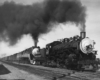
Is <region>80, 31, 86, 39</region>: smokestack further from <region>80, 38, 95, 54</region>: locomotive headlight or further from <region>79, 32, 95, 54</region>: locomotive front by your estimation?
<region>80, 38, 95, 54</region>: locomotive headlight

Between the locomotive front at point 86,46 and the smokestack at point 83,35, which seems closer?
the locomotive front at point 86,46

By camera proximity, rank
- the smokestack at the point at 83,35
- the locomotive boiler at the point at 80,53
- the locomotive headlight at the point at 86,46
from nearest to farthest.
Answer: the locomotive boiler at the point at 80,53 < the locomotive headlight at the point at 86,46 < the smokestack at the point at 83,35

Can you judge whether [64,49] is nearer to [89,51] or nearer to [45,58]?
[89,51]

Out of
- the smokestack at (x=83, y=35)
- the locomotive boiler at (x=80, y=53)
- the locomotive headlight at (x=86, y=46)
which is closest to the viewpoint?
the locomotive boiler at (x=80, y=53)

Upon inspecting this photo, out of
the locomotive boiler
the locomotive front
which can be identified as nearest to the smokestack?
the locomotive boiler

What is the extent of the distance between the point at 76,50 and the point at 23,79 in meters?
6.81

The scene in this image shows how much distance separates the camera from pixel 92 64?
1389cm

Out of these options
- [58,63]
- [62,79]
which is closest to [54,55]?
[58,63]

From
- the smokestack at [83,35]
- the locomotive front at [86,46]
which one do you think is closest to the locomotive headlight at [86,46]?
the locomotive front at [86,46]

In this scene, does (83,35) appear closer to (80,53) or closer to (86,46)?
(86,46)

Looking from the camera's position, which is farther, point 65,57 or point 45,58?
point 45,58

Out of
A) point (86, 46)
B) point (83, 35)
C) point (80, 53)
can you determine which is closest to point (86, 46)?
point (86, 46)

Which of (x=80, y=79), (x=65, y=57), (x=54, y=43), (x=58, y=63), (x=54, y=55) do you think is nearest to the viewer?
(x=80, y=79)

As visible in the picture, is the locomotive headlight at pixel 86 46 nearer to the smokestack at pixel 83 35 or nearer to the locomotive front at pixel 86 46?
the locomotive front at pixel 86 46
